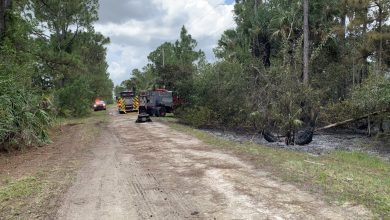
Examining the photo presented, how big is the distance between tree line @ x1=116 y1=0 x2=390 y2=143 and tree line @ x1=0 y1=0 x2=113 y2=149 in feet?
26.0

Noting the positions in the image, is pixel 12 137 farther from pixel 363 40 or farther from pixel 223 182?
pixel 363 40

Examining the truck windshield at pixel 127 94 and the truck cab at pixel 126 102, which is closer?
the truck cab at pixel 126 102

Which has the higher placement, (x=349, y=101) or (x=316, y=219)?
(x=349, y=101)

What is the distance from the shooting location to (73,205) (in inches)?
242

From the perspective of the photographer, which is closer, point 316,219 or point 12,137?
point 316,219

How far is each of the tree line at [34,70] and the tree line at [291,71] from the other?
7932 mm

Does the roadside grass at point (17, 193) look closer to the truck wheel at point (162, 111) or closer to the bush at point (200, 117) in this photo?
the bush at point (200, 117)

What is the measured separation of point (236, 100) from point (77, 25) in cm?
2112

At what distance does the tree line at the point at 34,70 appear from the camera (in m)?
13.0

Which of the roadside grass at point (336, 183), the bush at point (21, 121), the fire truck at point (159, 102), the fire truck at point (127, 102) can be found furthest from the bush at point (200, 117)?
the fire truck at point (127, 102)

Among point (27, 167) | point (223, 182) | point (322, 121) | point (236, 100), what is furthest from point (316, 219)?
point (322, 121)

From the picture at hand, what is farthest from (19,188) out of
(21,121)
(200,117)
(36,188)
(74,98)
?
(74,98)

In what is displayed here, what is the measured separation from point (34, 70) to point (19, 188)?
1334cm

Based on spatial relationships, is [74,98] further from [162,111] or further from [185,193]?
[185,193]
